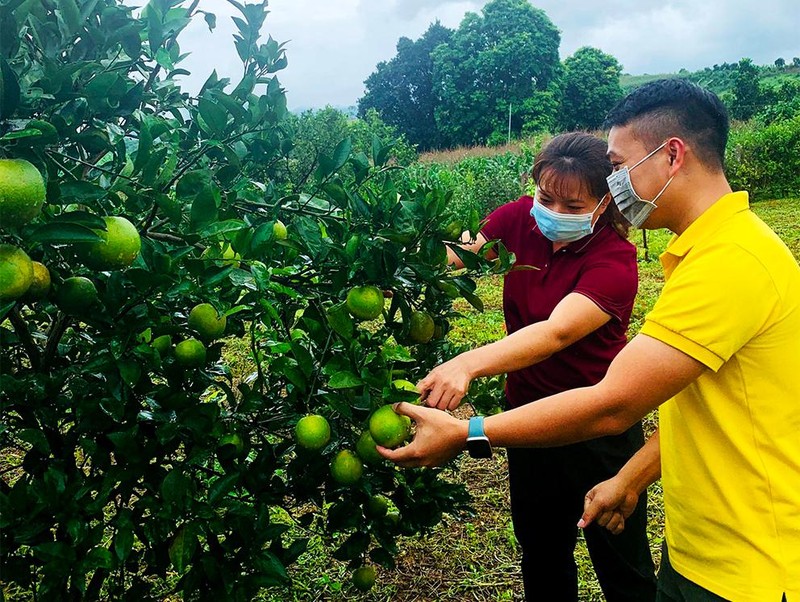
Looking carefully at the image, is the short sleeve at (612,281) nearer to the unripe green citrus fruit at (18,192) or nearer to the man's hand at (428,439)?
the man's hand at (428,439)

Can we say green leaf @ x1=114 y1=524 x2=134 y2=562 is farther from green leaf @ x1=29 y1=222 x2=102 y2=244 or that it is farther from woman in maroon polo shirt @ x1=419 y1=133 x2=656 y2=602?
woman in maroon polo shirt @ x1=419 y1=133 x2=656 y2=602

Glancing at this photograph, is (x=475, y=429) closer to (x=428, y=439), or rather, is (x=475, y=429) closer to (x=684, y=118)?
(x=428, y=439)

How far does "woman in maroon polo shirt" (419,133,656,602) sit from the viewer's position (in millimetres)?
1828

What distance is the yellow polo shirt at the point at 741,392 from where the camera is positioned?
45.5 inches

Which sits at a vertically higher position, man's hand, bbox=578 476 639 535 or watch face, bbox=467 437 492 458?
watch face, bbox=467 437 492 458

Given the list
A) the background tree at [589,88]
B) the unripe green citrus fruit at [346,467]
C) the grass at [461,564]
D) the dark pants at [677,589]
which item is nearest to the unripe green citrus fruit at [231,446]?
the unripe green citrus fruit at [346,467]

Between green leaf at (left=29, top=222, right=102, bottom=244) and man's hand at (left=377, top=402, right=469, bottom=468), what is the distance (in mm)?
681

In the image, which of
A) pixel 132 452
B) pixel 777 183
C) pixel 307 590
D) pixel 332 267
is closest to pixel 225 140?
pixel 332 267

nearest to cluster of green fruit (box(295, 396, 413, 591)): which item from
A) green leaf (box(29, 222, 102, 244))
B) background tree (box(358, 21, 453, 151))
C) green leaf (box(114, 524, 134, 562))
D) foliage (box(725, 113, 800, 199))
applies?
green leaf (box(114, 524, 134, 562))

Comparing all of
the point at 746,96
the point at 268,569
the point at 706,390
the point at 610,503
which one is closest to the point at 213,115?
the point at 268,569

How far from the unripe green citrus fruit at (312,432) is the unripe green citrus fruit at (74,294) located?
481 millimetres

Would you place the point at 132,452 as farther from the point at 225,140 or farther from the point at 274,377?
the point at 225,140

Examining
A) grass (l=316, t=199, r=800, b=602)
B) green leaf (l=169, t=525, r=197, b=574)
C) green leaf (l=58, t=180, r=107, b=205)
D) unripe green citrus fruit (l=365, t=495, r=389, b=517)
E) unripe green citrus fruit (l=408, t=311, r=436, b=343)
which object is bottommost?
grass (l=316, t=199, r=800, b=602)

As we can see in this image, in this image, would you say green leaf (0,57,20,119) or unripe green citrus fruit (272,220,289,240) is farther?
unripe green citrus fruit (272,220,289,240)
